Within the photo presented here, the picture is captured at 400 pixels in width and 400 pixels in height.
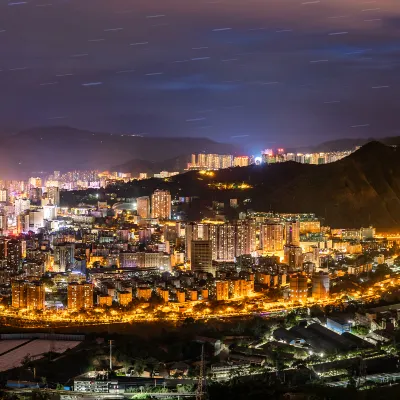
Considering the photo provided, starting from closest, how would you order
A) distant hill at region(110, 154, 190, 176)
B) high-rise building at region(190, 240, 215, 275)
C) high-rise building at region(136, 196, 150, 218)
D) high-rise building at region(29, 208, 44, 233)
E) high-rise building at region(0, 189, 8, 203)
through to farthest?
high-rise building at region(190, 240, 215, 275), high-rise building at region(136, 196, 150, 218), high-rise building at region(29, 208, 44, 233), high-rise building at region(0, 189, 8, 203), distant hill at region(110, 154, 190, 176)

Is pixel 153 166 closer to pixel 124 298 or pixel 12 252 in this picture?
pixel 12 252

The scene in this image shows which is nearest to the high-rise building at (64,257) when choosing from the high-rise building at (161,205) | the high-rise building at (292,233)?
the high-rise building at (292,233)

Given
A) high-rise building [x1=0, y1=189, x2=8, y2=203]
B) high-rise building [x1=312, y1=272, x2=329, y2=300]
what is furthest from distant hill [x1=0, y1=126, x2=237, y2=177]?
high-rise building [x1=312, y1=272, x2=329, y2=300]

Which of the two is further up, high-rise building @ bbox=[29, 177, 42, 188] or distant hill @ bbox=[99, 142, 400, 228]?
high-rise building @ bbox=[29, 177, 42, 188]

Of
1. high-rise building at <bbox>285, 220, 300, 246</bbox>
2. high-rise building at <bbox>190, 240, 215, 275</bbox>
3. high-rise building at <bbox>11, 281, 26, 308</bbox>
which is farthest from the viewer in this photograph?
high-rise building at <bbox>285, 220, 300, 246</bbox>

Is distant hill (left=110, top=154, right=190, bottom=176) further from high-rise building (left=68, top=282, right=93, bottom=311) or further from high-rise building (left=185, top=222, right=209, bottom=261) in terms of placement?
high-rise building (left=68, top=282, right=93, bottom=311)

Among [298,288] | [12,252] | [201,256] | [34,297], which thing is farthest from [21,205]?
[298,288]

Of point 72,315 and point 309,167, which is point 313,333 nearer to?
point 72,315

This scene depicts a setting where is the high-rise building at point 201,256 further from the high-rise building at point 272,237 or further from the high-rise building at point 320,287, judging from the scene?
the high-rise building at point 320,287

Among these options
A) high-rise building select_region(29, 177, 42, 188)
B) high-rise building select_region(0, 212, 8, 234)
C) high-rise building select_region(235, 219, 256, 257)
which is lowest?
high-rise building select_region(235, 219, 256, 257)
